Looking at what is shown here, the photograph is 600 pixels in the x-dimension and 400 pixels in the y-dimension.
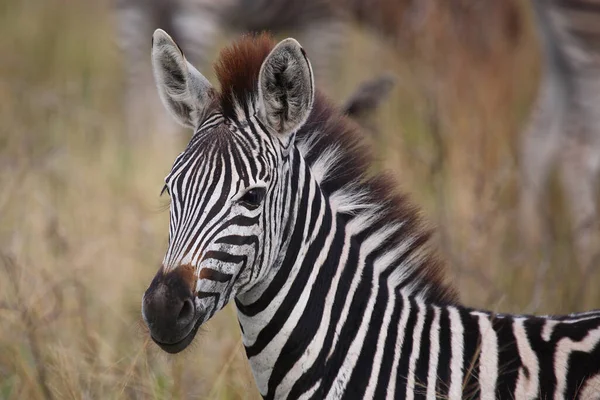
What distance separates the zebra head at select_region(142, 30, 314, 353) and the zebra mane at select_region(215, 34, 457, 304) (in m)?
0.28

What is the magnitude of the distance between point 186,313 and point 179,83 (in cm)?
105

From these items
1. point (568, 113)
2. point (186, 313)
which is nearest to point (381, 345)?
point (186, 313)

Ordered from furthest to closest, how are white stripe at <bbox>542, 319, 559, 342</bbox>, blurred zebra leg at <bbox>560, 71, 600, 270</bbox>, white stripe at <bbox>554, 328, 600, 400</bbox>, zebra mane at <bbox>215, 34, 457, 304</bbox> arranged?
1. blurred zebra leg at <bbox>560, 71, 600, 270</bbox>
2. zebra mane at <bbox>215, 34, 457, 304</bbox>
3. white stripe at <bbox>542, 319, 559, 342</bbox>
4. white stripe at <bbox>554, 328, 600, 400</bbox>

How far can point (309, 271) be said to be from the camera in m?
3.37

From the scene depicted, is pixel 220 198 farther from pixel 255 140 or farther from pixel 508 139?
pixel 508 139

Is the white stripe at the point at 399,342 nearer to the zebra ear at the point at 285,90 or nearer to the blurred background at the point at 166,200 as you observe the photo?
the blurred background at the point at 166,200

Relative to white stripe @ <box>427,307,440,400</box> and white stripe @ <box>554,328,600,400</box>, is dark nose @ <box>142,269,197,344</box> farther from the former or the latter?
white stripe @ <box>554,328,600,400</box>

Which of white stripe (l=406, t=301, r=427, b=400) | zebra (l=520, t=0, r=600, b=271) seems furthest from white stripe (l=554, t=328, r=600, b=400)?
zebra (l=520, t=0, r=600, b=271)

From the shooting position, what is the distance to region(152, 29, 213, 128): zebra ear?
3.39m

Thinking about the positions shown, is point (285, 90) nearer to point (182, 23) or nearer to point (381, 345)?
point (381, 345)

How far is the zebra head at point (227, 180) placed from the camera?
2.95 metres

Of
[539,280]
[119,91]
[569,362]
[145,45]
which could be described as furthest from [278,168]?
[119,91]

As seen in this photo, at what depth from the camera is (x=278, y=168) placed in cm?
324

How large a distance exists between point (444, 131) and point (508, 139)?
836 mm
